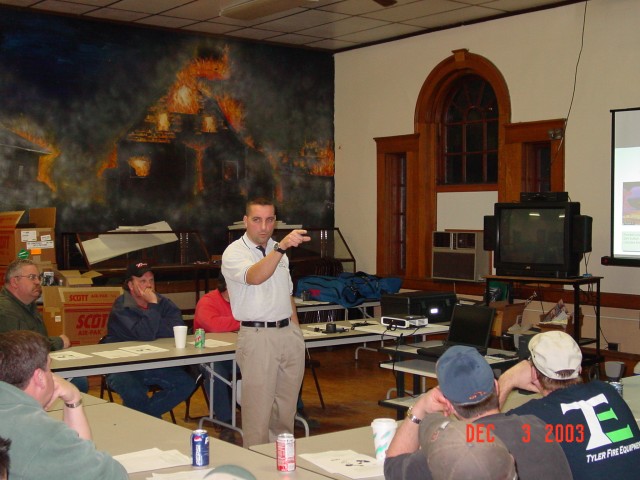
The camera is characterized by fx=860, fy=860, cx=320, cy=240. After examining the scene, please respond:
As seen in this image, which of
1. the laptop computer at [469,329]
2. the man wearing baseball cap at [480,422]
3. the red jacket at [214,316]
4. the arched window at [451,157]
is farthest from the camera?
the arched window at [451,157]

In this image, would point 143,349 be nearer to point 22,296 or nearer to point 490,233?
point 22,296

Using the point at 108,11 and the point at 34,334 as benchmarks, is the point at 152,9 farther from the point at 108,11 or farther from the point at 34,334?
the point at 34,334

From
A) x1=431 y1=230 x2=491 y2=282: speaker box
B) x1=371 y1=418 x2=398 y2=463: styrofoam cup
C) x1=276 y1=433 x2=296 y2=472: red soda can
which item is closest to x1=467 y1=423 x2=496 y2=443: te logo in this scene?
x1=371 y1=418 x2=398 y2=463: styrofoam cup

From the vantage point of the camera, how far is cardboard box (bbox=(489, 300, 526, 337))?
28.8 ft

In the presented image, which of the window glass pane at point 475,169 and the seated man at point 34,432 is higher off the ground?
the window glass pane at point 475,169

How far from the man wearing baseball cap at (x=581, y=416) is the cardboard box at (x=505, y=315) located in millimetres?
5781

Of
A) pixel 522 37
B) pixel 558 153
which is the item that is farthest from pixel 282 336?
pixel 522 37

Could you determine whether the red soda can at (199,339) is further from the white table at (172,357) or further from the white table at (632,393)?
the white table at (632,393)

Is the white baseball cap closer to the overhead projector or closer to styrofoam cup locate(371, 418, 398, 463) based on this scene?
styrofoam cup locate(371, 418, 398, 463)

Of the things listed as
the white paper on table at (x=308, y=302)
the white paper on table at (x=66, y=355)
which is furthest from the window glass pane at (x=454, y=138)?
the white paper on table at (x=66, y=355)

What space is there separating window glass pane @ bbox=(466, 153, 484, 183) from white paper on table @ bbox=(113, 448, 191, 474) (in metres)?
7.33

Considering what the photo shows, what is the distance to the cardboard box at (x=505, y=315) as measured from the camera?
8789 millimetres

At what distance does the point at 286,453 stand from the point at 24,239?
20.2ft

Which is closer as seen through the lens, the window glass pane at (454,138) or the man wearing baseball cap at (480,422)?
the man wearing baseball cap at (480,422)
